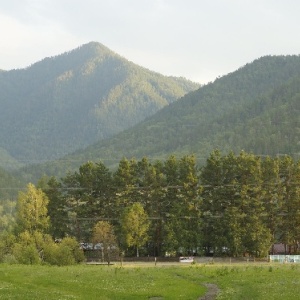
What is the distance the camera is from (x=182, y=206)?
104125mm

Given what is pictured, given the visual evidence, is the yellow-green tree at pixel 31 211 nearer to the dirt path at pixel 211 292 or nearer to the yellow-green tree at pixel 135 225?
the yellow-green tree at pixel 135 225

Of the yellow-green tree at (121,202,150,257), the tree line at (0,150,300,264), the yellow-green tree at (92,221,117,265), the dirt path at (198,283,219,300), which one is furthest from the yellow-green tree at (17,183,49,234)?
the dirt path at (198,283,219,300)

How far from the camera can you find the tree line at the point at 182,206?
101 meters

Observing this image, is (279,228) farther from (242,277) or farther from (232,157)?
(242,277)

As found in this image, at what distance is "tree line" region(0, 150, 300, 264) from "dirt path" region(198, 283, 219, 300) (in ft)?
167

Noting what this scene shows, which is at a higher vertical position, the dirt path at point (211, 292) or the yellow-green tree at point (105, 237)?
the yellow-green tree at point (105, 237)

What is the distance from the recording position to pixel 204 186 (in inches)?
4161

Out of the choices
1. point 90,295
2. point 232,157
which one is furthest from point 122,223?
point 90,295

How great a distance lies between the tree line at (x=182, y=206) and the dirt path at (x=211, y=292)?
167ft

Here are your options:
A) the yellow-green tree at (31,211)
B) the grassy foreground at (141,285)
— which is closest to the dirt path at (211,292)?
the grassy foreground at (141,285)

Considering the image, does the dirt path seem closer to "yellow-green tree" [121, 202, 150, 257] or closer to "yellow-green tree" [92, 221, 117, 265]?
"yellow-green tree" [92, 221, 117, 265]

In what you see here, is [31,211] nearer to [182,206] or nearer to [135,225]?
[135,225]

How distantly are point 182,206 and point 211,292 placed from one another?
201 feet

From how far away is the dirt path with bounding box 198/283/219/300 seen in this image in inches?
1571
